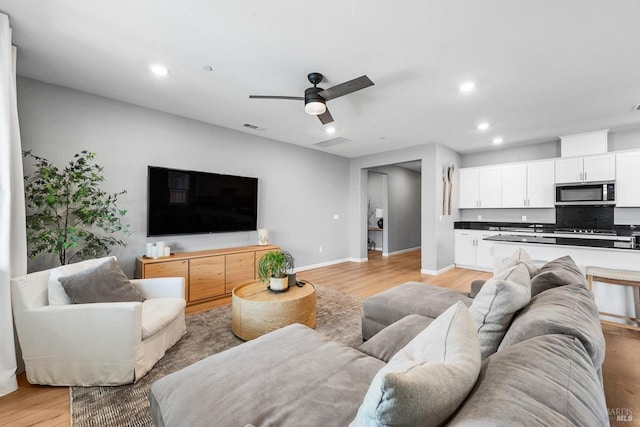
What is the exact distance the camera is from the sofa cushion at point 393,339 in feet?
5.06

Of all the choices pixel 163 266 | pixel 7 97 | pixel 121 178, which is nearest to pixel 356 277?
pixel 163 266

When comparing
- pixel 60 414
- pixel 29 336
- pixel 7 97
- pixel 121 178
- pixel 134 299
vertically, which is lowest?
pixel 60 414

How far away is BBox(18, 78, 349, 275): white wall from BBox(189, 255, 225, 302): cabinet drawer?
1.85 feet

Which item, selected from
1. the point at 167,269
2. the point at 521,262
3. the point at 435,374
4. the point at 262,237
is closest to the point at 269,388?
the point at 435,374

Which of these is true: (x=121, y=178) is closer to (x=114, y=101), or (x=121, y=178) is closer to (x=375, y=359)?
(x=114, y=101)

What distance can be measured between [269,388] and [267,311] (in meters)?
1.33

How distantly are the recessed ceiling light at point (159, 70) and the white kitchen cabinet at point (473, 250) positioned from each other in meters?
5.95

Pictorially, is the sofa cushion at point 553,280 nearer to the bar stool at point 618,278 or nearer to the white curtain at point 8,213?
the bar stool at point 618,278

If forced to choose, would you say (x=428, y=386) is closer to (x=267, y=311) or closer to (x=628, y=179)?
(x=267, y=311)

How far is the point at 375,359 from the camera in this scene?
56.3 inches

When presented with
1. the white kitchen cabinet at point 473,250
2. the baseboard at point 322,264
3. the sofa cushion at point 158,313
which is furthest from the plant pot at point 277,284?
the white kitchen cabinet at point 473,250

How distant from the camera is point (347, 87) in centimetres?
253

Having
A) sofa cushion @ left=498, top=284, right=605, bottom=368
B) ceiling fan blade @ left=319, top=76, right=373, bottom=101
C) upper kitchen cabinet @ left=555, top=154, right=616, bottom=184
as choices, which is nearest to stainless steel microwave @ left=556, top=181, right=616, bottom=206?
upper kitchen cabinet @ left=555, top=154, right=616, bottom=184

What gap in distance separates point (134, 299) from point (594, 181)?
680 cm
